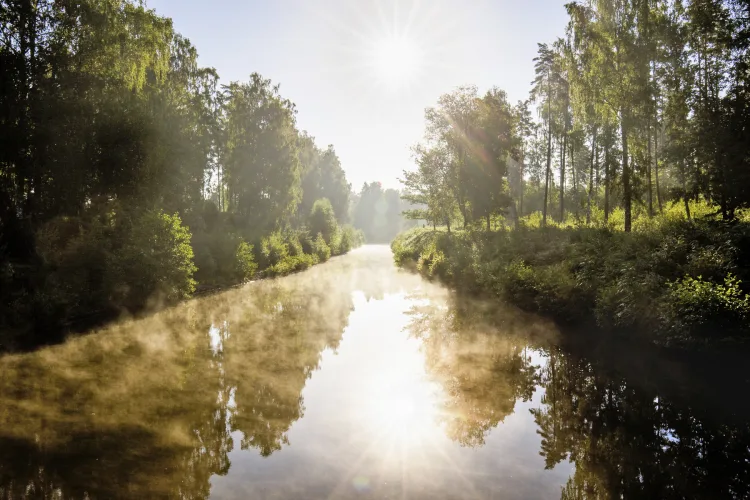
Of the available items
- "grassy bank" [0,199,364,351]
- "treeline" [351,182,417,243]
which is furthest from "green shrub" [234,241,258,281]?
"treeline" [351,182,417,243]

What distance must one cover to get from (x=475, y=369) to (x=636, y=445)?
404cm

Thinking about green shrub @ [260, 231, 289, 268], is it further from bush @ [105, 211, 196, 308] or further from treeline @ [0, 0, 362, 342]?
bush @ [105, 211, 196, 308]

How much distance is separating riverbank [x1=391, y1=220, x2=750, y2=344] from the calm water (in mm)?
1040

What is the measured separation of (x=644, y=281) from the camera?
11.7 m

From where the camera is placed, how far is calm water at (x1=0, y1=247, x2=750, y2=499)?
5.49 metres

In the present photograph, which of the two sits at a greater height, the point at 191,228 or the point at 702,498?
the point at 191,228

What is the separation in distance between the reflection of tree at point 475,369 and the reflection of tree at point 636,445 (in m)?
0.78

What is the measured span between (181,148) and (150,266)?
13.4 meters

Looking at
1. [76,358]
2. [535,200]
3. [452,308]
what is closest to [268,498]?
[76,358]

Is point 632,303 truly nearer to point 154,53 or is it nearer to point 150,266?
point 150,266

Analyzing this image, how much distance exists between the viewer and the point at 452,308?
1844cm

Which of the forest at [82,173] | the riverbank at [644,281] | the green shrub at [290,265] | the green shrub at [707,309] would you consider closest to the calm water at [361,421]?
the green shrub at [707,309]

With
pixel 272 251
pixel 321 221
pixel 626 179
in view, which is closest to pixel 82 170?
pixel 272 251

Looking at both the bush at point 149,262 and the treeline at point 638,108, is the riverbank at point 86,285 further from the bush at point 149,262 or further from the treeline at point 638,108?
the treeline at point 638,108
